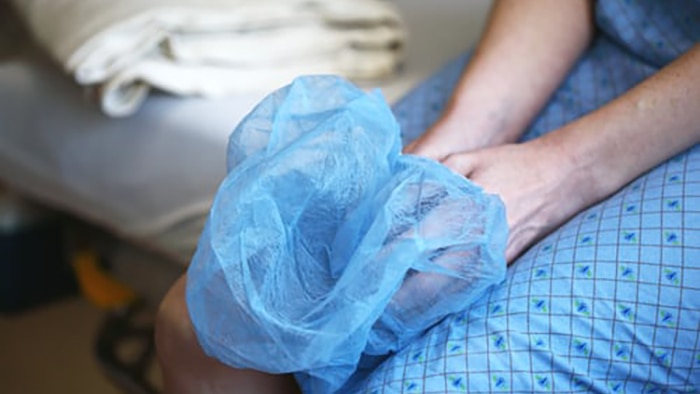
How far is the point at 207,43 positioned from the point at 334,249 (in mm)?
461

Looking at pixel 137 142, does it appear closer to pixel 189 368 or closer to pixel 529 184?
pixel 189 368

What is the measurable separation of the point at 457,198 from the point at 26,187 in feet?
2.76

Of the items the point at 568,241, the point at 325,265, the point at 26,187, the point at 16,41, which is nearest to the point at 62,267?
the point at 26,187

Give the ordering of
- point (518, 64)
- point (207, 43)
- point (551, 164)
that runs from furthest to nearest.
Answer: point (207, 43)
point (518, 64)
point (551, 164)

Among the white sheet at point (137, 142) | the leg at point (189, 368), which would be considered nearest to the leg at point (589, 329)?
the leg at point (189, 368)

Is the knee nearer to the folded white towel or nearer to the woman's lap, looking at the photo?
the woman's lap

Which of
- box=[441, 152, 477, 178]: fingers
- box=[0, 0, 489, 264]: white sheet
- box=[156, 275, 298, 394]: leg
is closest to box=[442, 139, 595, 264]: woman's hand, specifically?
box=[441, 152, 477, 178]: fingers

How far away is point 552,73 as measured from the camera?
777mm

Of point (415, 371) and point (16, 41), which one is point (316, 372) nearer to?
point (415, 371)

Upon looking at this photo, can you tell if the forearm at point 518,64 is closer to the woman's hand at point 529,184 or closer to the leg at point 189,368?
the woman's hand at point 529,184

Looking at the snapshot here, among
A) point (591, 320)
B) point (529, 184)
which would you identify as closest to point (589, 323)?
Answer: point (591, 320)

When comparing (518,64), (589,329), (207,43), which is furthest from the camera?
(207,43)

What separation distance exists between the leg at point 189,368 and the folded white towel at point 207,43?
0.36m

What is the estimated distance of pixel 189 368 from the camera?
0.66 meters
